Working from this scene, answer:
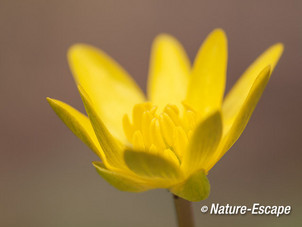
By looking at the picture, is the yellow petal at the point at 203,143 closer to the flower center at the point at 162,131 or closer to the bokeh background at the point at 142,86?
the flower center at the point at 162,131

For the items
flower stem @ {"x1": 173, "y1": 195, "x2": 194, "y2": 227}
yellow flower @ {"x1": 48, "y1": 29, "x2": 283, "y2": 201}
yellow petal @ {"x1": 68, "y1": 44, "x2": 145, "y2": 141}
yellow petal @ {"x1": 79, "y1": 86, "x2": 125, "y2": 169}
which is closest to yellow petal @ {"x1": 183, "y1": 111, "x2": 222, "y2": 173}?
yellow flower @ {"x1": 48, "y1": 29, "x2": 283, "y2": 201}

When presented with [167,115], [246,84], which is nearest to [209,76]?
[246,84]

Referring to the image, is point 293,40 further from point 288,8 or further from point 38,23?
point 38,23

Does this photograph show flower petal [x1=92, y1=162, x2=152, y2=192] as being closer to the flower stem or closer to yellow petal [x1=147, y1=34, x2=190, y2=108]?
the flower stem

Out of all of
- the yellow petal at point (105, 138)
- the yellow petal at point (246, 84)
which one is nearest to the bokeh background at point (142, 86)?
the yellow petal at point (246, 84)

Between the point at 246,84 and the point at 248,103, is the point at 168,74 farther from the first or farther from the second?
the point at 248,103

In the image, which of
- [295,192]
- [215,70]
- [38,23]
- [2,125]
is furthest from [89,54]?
[38,23]
